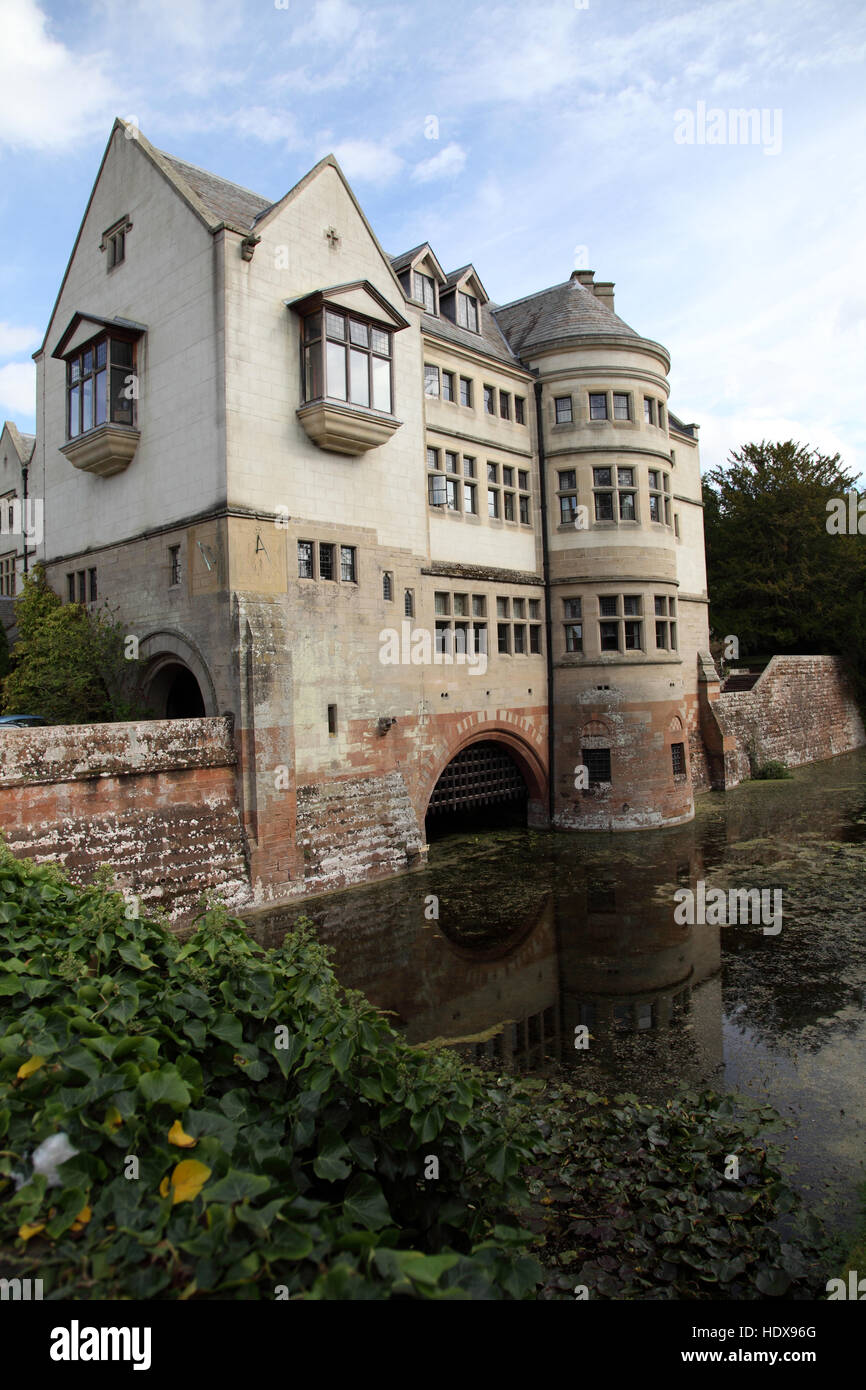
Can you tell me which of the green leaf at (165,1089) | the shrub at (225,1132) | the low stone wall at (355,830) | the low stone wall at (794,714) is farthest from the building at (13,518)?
the low stone wall at (794,714)

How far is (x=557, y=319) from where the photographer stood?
2492 cm

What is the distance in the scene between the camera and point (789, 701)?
36.3 m

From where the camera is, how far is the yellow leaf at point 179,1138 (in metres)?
3.08

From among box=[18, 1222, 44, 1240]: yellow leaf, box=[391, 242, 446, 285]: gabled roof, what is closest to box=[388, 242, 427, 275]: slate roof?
box=[391, 242, 446, 285]: gabled roof

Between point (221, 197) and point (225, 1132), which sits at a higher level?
point (221, 197)

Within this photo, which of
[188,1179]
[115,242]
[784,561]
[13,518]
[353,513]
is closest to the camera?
[188,1179]

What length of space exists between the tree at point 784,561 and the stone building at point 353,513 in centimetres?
2269

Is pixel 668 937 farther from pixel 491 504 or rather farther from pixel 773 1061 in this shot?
pixel 491 504

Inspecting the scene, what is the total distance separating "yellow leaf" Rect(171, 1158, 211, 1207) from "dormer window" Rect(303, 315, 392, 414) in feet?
52.1

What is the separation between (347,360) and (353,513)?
3.18m

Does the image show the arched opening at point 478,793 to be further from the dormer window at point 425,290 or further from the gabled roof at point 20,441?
the gabled roof at point 20,441

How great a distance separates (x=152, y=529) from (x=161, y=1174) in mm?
16686

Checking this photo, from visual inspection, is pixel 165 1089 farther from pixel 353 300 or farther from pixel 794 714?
pixel 794 714
